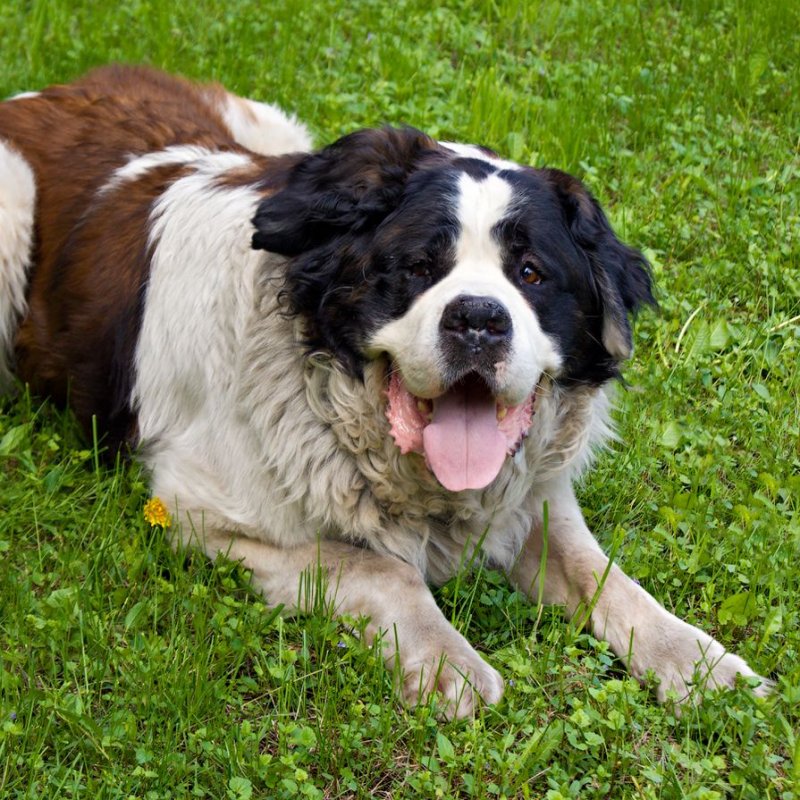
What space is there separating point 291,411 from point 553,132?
2844 mm

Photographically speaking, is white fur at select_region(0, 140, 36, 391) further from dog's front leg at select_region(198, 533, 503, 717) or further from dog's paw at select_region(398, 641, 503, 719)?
dog's paw at select_region(398, 641, 503, 719)

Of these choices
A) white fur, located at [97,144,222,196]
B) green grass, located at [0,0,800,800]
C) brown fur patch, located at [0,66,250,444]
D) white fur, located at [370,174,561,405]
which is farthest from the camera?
white fur, located at [97,144,222,196]

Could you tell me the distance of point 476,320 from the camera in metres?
3.26

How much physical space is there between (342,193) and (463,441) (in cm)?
79

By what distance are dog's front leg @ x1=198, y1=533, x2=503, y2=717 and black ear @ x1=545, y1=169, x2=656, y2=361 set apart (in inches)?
36.2

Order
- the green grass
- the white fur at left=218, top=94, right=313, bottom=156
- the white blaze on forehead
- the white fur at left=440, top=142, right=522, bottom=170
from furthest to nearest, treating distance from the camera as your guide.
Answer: the white fur at left=218, top=94, right=313, bottom=156
the white fur at left=440, top=142, right=522, bottom=170
the white blaze on forehead
the green grass

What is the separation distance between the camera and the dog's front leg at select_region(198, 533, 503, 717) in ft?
10.7

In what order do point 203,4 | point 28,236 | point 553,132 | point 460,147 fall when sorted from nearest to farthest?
point 460,147, point 28,236, point 553,132, point 203,4

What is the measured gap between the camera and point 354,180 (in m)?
3.62

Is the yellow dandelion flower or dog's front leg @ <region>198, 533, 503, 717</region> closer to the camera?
dog's front leg @ <region>198, 533, 503, 717</region>

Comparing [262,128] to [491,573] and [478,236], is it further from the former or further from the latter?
[491,573]

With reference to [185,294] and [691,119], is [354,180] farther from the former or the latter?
[691,119]

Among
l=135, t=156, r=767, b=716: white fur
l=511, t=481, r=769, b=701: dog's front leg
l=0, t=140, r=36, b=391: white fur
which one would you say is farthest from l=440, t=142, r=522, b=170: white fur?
l=0, t=140, r=36, b=391: white fur

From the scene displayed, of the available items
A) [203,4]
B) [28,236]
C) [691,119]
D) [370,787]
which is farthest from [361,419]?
[203,4]
